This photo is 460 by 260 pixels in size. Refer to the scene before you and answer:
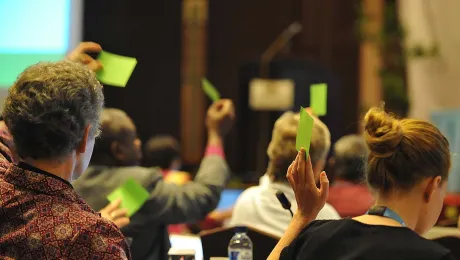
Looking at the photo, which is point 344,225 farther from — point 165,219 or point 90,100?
point 165,219

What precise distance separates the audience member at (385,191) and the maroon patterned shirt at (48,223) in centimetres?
44

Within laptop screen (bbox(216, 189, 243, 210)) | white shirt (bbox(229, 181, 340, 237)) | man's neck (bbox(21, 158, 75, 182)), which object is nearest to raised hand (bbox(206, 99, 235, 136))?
white shirt (bbox(229, 181, 340, 237))

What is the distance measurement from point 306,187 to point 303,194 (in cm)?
2

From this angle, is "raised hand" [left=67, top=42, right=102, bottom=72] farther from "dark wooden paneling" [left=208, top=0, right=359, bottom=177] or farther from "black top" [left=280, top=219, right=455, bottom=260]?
"dark wooden paneling" [left=208, top=0, right=359, bottom=177]

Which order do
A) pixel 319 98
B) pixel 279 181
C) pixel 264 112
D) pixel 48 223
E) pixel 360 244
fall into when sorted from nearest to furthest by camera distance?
pixel 48 223, pixel 360 244, pixel 319 98, pixel 279 181, pixel 264 112

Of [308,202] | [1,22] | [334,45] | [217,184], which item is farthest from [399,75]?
[308,202]

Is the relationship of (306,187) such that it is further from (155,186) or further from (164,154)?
(164,154)

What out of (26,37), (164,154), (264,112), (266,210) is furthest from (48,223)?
(264,112)

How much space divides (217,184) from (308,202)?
3.58 ft

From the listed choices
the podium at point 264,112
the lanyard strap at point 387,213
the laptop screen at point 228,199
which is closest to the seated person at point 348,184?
the laptop screen at point 228,199

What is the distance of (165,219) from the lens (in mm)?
2775

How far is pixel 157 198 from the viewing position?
2.75 metres

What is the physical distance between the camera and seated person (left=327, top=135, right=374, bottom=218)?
11.6 feet

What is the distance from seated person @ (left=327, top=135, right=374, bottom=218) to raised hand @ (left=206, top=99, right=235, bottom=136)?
84cm
